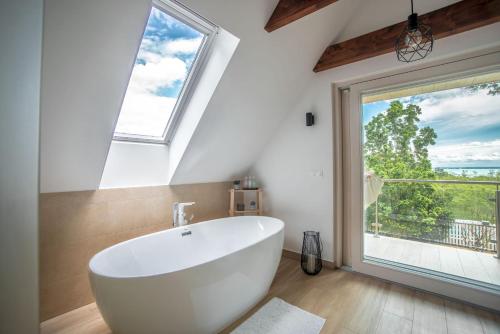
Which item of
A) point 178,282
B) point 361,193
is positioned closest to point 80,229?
point 178,282

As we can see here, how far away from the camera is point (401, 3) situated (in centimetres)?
227

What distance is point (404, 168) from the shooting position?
7.95ft

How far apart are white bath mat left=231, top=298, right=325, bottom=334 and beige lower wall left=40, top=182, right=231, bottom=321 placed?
140 centimetres

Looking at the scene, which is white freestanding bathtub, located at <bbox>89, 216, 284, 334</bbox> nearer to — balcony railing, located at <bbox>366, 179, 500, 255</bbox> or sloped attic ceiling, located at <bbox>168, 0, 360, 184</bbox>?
sloped attic ceiling, located at <bbox>168, 0, 360, 184</bbox>

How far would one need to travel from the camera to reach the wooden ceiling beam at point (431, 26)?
5.95 feet

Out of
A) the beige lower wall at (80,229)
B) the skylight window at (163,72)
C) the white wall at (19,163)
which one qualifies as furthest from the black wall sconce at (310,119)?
the white wall at (19,163)

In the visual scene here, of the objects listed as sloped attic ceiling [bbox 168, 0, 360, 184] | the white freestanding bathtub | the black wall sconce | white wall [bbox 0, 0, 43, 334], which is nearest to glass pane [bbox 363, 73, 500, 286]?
the black wall sconce

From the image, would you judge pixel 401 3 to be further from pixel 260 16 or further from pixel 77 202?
pixel 77 202

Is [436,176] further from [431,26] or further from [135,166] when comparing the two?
[135,166]

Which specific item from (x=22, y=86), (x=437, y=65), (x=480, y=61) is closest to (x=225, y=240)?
(x=22, y=86)

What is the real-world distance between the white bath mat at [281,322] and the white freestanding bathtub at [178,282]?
113 millimetres

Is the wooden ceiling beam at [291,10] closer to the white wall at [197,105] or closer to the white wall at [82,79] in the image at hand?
the white wall at [197,105]

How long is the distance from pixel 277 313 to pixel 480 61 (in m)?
2.80

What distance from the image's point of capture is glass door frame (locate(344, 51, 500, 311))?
1.97 m
